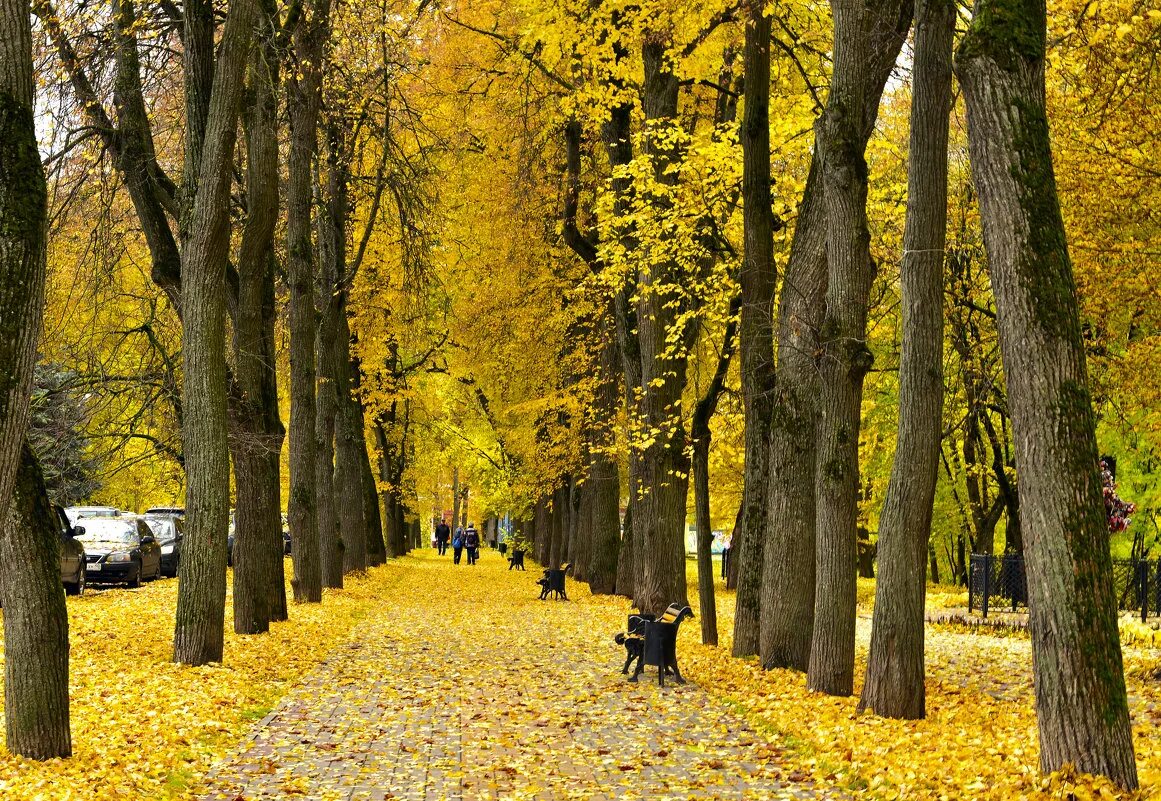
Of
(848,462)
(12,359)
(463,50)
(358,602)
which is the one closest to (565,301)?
(463,50)

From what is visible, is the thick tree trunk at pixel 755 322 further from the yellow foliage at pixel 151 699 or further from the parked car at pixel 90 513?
the parked car at pixel 90 513

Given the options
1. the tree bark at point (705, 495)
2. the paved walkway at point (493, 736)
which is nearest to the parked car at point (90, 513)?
the paved walkway at point (493, 736)

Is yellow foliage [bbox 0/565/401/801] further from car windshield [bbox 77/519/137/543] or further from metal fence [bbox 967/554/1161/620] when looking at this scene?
metal fence [bbox 967/554/1161/620]

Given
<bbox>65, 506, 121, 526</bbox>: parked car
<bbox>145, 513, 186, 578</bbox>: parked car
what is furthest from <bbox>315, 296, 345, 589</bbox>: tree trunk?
<bbox>145, 513, 186, 578</bbox>: parked car

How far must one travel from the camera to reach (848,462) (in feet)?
40.4

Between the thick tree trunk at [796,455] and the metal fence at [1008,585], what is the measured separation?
42.3 feet

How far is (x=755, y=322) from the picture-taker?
16.0 metres

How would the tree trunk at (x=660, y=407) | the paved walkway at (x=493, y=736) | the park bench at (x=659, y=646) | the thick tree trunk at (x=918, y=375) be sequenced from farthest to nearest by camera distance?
the tree trunk at (x=660, y=407) < the park bench at (x=659, y=646) < the thick tree trunk at (x=918, y=375) < the paved walkway at (x=493, y=736)

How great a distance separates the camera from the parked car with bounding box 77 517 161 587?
2811cm

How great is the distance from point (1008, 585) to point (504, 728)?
19551 mm

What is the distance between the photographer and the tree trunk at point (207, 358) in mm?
13961

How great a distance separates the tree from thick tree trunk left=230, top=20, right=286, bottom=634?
325 inches

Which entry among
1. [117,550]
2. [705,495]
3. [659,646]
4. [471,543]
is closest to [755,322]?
[705,495]

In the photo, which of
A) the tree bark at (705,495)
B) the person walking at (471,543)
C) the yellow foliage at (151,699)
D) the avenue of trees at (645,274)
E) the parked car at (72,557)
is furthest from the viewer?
the person walking at (471,543)
